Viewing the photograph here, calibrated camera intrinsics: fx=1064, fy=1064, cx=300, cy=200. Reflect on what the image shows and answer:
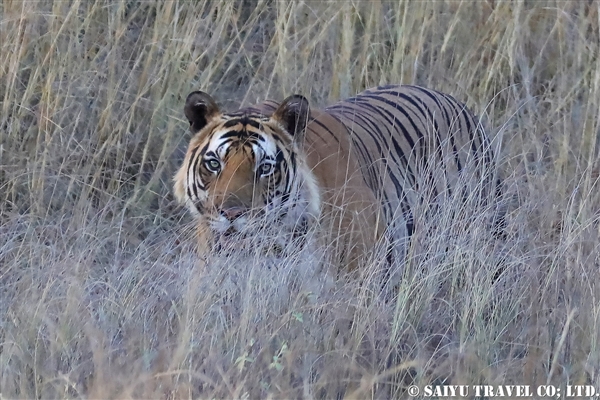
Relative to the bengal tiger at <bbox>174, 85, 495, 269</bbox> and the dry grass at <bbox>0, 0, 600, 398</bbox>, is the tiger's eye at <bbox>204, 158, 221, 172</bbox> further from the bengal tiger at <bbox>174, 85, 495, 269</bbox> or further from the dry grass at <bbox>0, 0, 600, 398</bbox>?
the dry grass at <bbox>0, 0, 600, 398</bbox>

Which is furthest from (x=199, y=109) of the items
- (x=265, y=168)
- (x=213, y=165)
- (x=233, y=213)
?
(x=233, y=213)

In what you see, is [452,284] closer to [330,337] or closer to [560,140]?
[330,337]

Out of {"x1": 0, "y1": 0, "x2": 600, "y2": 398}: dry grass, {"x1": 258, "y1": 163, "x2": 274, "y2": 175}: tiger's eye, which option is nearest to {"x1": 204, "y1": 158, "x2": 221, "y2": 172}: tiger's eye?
{"x1": 258, "y1": 163, "x2": 274, "y2": 175}: tiger's eye

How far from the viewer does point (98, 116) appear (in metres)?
5.07

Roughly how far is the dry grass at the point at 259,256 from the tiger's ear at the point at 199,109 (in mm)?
437

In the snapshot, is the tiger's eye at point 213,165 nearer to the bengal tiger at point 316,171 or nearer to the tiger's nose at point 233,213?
the bengal tiger at point 316,171

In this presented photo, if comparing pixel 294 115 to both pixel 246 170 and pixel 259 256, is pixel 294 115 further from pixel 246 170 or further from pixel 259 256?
pixel 259 256

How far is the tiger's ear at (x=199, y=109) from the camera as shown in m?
4.26

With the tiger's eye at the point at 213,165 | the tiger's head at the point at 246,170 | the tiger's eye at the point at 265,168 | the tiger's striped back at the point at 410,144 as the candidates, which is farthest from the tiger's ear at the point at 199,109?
the tiger's striped back at the point at 410,144

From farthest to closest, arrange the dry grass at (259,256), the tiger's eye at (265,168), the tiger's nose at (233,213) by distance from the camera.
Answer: the tiger's eye at (265,168) < the tiger's nose at (233,213) < the dry grass at (259,256)

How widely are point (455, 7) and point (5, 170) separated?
248cm

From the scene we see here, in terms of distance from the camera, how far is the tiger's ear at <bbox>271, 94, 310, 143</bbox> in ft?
13.7

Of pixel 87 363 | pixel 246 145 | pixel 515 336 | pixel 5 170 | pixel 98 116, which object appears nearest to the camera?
pixel 87 363

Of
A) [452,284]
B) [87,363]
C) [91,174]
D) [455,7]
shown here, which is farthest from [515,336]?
[455,7]
